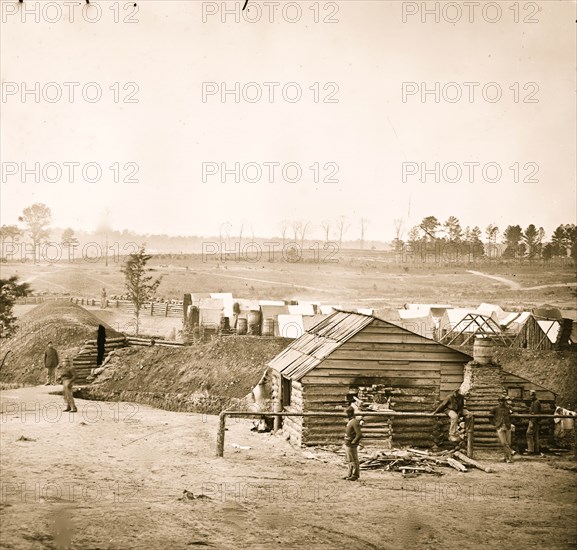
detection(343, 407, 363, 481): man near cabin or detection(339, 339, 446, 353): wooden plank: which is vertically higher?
detection(339, 339, 446, 353): wooden plank

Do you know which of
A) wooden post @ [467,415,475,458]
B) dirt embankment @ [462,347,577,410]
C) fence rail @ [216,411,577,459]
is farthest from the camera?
dirt embankment @ [462,347,577,410]

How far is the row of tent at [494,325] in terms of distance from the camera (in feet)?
106

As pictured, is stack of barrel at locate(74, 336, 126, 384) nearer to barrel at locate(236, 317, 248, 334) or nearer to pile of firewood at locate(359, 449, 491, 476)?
barrel at locate(236, 317, 248, 334)

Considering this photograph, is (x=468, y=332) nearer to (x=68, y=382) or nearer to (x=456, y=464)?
(x=456, y=464)

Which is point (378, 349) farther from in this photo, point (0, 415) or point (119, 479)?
point (0, 415)

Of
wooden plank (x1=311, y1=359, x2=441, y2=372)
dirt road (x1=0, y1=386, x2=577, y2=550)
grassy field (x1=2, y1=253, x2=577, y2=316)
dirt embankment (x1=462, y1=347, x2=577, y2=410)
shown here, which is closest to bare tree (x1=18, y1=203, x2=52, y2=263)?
grassy field (x1=2, y1=253, x2=577, y2=316)

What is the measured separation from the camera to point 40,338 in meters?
34.2

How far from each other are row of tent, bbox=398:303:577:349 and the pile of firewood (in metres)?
15.3

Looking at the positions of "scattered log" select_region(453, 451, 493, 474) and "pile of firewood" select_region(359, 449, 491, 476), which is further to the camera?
"scattered log" select_region(453, 451, 493, 474)

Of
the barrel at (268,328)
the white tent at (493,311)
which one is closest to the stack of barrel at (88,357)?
the barrel at (268,328)

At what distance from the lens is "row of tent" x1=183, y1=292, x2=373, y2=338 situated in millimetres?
36875

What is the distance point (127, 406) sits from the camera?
25.5m

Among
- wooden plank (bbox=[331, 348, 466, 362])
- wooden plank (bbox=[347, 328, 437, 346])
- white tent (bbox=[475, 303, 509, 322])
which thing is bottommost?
wooden plank (bbox=[331, 348, 466, 362])

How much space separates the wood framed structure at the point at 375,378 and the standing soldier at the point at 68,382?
7.44 metres
